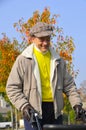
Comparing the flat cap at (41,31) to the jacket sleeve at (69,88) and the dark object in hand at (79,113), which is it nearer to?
the jacket sleeve at (69,88)

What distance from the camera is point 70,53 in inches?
893

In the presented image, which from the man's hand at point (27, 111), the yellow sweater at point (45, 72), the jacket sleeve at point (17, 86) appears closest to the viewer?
the man's hand at point (27, 111)

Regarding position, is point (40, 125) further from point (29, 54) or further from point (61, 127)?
point (61, 127)

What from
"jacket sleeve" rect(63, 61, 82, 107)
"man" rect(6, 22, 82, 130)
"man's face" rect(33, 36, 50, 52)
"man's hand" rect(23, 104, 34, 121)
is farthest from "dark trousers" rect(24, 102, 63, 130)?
"man's face" rect(33, 36, 50, 52)

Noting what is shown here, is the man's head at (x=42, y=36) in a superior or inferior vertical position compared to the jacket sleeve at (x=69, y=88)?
superior

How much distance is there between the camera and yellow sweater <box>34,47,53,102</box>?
4734 millimetres

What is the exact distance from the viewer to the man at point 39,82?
465 centimetres

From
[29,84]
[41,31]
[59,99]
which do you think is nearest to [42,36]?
[41,31]

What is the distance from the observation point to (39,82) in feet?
15.4

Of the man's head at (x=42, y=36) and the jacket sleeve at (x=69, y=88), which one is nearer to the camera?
the man's head at (x=42, y=36)

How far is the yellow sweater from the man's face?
6cm

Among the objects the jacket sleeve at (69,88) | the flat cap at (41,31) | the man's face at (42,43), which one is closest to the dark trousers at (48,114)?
the jacket sleeve at (69,88)

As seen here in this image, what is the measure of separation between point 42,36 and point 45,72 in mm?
356

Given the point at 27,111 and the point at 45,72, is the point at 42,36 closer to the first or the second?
the point at 45,72
